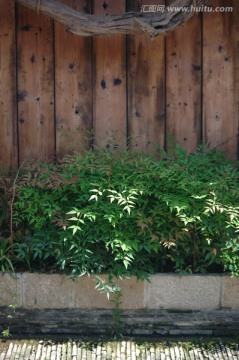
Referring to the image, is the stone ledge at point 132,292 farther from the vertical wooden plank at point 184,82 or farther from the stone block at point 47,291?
the vertical wooden plank at point 184,82

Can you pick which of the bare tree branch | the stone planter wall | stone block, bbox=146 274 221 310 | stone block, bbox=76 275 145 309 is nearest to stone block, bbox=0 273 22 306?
the stone planter wall

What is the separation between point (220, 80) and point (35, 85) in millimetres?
1390

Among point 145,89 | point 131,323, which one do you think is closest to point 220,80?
point 145,89

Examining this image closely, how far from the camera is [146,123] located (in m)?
4.38

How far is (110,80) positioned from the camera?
4.34m

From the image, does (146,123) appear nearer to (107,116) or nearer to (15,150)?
(107,116)

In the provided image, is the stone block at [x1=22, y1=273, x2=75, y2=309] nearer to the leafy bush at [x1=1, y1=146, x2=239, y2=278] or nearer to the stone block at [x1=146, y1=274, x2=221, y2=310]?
the leafy bush at [x1=1, y1=146, x2=239, y2=278]

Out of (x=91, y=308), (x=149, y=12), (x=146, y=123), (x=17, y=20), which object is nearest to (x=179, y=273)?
(x=91, y=308)

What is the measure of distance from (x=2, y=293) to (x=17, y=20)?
201 cm

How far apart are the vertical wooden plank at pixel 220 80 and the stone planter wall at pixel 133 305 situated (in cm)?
115

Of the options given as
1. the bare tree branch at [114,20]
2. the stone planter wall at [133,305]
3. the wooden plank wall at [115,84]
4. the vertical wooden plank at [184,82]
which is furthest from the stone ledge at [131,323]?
the bare tree branch at [114,20]

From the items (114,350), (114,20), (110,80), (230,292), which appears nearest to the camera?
(114,350)

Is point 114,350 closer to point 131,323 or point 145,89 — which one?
point 131,323

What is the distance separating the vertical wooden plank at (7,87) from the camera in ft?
14.2
